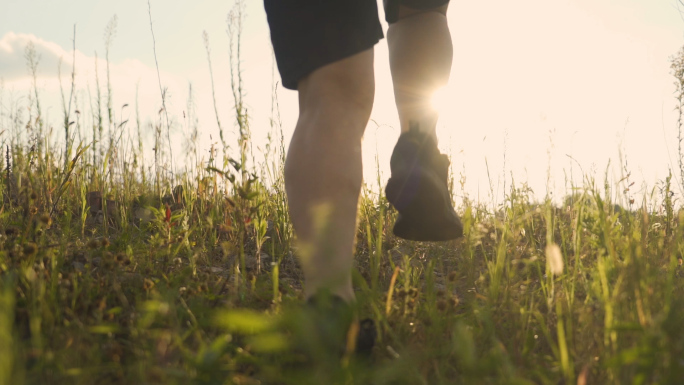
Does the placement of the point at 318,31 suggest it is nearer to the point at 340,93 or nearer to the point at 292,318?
the point at 340,93

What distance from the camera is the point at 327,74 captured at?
141 cm

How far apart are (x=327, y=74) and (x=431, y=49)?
70cm

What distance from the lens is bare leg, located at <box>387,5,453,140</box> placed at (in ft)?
6.39

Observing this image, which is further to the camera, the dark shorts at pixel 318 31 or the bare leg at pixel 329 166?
the dark shorts at pixel 318 31

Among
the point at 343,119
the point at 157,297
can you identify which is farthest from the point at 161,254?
the point at 343,119

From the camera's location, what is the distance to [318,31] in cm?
142

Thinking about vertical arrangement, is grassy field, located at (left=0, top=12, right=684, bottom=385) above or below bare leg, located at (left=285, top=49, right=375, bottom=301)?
below

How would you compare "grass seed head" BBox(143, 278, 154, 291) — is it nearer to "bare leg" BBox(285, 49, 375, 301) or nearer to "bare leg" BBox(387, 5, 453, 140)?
"bare leg" BBox(285, 49, 375, 301)

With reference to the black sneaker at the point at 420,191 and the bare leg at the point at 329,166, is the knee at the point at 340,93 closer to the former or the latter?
the bare leg at the point at 329,166

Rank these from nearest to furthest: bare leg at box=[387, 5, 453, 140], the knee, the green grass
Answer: the green grass, the knee, bare leg at box=[387, 5, 453, 140]

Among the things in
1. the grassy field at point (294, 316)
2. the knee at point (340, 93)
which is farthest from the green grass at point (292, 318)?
the knee at point (340, 93)

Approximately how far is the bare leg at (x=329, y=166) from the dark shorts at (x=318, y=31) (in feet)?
0.10

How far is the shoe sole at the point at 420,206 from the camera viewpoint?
68.7 inches

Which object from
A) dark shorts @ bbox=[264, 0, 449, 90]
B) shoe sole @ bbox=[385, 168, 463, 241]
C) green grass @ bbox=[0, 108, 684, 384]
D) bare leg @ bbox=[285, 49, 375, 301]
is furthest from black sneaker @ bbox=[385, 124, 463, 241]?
dark shorts @ bbox=[264, 0, 449, 90]
